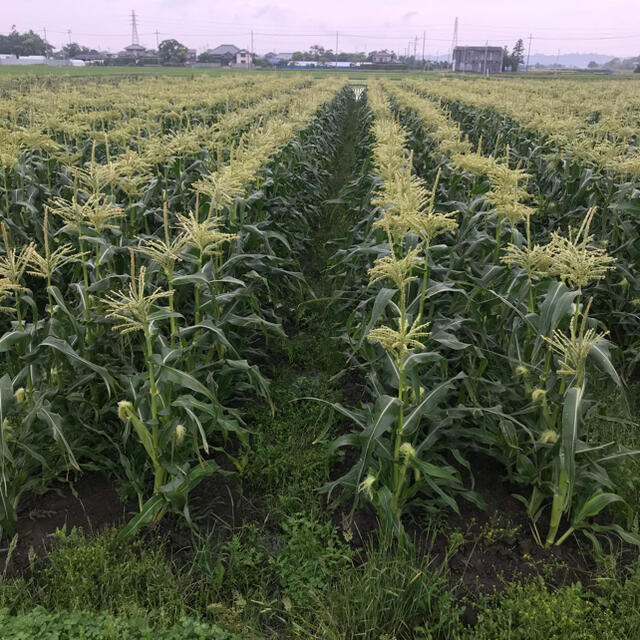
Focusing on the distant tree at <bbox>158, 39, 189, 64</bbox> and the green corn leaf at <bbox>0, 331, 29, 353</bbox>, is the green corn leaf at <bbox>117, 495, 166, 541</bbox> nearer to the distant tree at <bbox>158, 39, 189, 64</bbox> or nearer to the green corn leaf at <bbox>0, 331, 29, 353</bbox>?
the green corn leaf at <bbox>0, 331, 29, 353</bbox>

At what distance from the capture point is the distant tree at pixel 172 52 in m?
109

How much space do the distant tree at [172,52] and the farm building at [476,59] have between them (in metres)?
51.7

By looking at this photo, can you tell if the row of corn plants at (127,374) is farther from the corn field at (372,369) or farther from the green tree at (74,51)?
the green tree at (74,51)

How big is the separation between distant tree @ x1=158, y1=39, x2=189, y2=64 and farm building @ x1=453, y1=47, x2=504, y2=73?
51.7m

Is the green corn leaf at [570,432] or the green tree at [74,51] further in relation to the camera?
the green tree at [74,51]

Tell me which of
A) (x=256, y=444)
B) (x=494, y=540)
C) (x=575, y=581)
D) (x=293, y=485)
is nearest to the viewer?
(x=575, y=581)

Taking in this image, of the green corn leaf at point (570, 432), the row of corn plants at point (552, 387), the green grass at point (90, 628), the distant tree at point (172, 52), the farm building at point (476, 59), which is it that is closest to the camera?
the green grass at point (90, 628)

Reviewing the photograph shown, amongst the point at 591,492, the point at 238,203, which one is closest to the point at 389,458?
the point at 591,492

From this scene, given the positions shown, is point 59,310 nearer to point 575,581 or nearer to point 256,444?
point 256,444

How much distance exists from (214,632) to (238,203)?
377 centimetres

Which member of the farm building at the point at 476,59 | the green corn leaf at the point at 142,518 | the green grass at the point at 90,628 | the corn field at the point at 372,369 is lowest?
the green grass at the point at 90,628

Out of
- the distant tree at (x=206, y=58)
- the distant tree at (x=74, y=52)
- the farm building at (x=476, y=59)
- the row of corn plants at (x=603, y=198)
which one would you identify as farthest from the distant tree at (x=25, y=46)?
the row of corn plants at (x=603, y=198)

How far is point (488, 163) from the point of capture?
5379 millimetres

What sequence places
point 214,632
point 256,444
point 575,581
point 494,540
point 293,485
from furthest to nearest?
point 256,444
point 293,485
point 494,540
point 575,581
point 214,632
